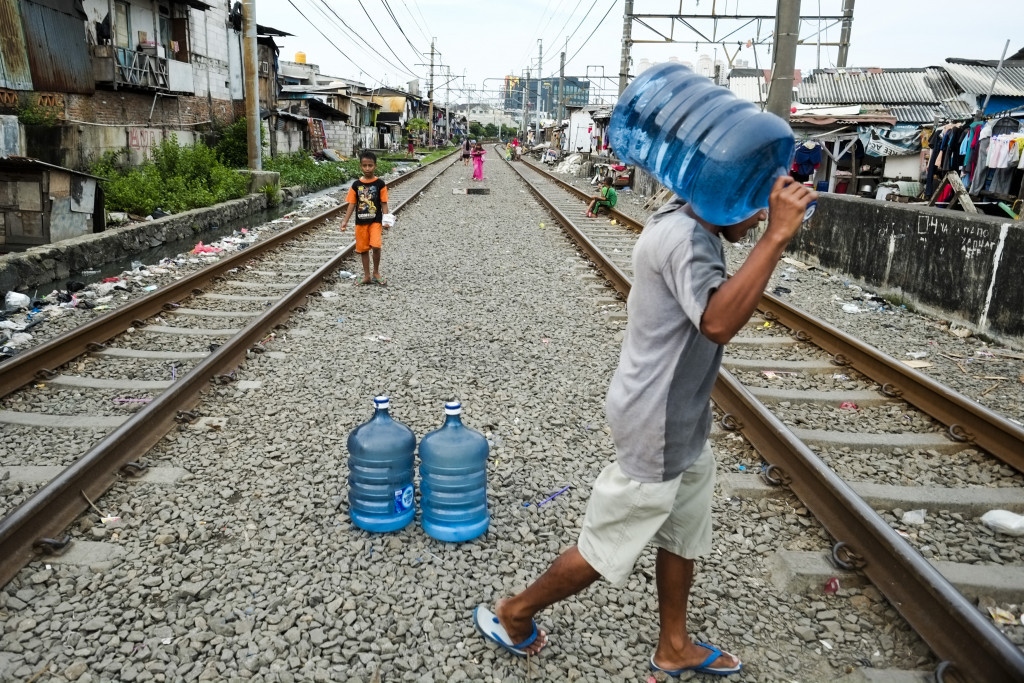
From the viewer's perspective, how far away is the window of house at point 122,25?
20906 millimetres

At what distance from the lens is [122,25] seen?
838 inches

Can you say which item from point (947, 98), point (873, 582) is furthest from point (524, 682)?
point (947, 98)

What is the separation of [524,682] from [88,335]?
16.8 feet

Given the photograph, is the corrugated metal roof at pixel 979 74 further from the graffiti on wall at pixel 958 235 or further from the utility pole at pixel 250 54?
the utility pole at pixel 250 54

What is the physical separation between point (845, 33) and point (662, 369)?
19943 millimetres

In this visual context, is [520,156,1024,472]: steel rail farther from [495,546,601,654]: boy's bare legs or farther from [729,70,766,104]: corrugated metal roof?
[729,70,766,104]: corrugated metal roof

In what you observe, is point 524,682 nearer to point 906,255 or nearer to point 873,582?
point 873,582

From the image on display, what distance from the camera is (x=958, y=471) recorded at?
13.7 feet

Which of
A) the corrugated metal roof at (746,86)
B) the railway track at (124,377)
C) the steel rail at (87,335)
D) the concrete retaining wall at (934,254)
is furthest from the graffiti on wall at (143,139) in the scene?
the corrugated metal roof at (746,86)

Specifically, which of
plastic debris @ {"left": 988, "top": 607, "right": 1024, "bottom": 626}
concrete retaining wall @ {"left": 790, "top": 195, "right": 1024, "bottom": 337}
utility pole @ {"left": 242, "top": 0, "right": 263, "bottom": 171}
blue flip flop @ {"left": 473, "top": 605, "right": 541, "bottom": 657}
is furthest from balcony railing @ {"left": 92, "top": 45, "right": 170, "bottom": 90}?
plastic debris @ {"left": 988, "top": 607, "right": 1024, "bottom": 626}

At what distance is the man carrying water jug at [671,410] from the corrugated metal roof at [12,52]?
1765 cm

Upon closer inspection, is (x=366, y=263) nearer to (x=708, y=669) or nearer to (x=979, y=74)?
(x=708, y=669)

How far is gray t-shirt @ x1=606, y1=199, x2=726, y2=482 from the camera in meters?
2.04

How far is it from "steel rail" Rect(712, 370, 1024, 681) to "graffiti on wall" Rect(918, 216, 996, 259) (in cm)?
402
